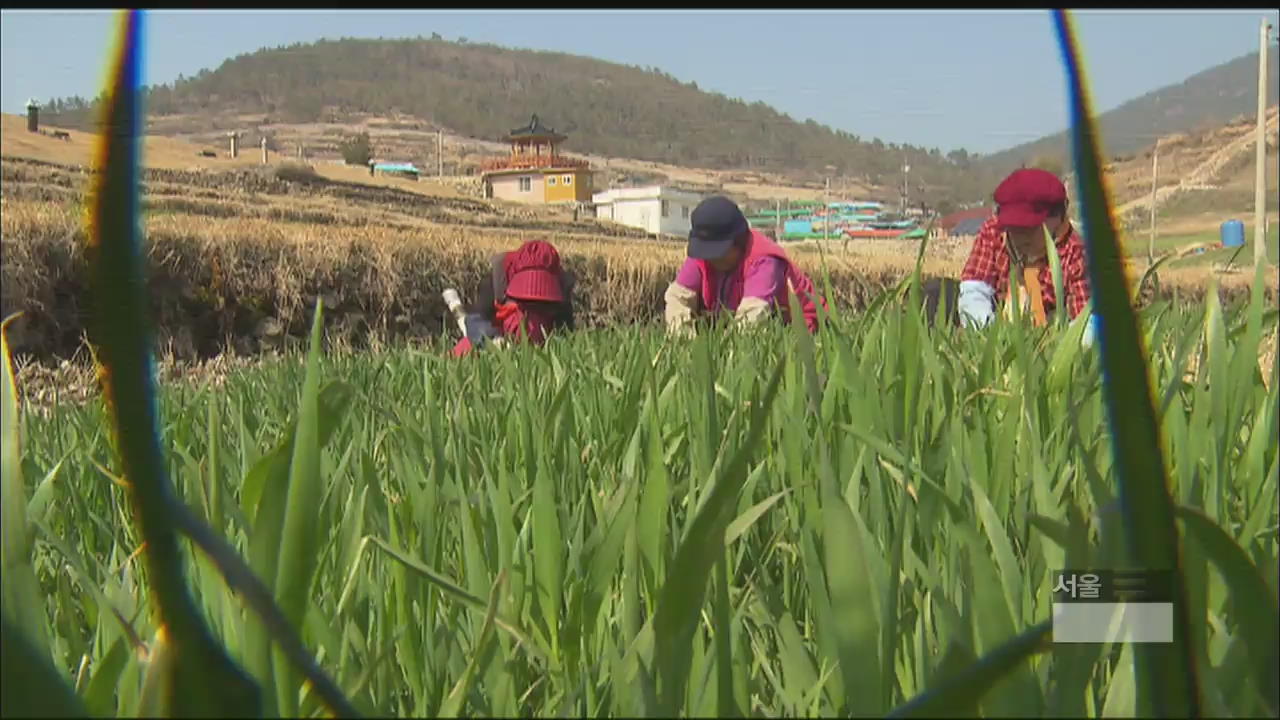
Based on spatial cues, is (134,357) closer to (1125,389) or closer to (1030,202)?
(1125,389)

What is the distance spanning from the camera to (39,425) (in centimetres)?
180

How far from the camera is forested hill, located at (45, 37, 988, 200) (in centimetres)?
10206

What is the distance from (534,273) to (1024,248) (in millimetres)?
2355

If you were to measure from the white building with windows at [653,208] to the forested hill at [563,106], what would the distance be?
48779mm

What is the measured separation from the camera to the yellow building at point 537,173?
57031mm

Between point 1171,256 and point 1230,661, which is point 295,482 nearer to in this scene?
point 1230,661

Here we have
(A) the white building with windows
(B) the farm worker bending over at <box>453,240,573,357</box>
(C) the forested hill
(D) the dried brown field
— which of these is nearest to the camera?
(B) the farm worker bending over at <box>453,240,573,357</box>

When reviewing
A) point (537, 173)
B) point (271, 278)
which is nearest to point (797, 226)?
point (537, 173)

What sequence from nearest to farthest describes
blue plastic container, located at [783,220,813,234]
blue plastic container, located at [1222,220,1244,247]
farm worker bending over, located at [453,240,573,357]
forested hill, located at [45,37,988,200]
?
1. blue plastic container, located at [1222,220,1244,247]
2. farm worker bending over, located at [453,240,573,357]
3. blue plastic container, located at [783,220,813,234]
4. forested hill, located at [45,37,988,200]

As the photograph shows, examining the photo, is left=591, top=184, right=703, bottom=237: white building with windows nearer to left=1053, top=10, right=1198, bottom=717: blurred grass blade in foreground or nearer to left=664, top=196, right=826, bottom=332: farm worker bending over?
left=664, top=196, right=826, bottom=332: farm worker bending over

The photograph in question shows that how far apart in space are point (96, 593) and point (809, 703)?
338 millimetres

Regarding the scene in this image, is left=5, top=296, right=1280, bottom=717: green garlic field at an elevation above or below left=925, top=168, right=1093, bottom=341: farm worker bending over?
below

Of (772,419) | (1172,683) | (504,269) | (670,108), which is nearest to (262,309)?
(504,269)

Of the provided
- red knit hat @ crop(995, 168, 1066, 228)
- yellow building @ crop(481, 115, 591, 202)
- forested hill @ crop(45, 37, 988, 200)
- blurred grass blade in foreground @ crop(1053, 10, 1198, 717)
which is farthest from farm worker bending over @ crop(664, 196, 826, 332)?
forested hill @ crop(45, 37, 988, 200)
